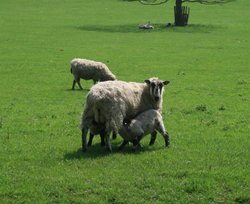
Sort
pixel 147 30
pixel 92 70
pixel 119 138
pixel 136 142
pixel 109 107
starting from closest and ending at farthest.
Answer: pixel 109 107 → pixel 136 142 → pixel 119 138 → pixel 92 70 → pixel 147 30

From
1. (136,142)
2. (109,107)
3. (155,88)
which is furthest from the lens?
(155,88)

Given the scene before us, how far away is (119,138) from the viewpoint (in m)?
15.2

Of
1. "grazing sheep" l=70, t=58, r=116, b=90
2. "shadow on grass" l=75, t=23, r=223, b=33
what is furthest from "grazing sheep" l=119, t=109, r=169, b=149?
"shadow on grass" l=75, t=23, r=223, b=33

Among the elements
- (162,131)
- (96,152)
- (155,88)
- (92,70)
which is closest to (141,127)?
(162,131)

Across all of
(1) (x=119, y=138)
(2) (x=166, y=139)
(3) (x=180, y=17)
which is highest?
(2) (x=166, y=139)

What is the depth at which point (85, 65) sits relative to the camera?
24.0 metres

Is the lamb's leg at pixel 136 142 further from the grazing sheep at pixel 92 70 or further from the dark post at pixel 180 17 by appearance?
the dark post at pixel 180 17

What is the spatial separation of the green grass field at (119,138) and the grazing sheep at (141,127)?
12.2 inches

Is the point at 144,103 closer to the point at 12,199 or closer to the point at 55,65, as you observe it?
the point at 12,199

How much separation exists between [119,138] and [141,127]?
1849 mm

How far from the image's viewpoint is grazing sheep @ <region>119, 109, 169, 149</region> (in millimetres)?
13391

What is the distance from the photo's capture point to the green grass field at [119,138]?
10.9 meters

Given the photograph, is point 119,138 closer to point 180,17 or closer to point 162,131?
point 162,131

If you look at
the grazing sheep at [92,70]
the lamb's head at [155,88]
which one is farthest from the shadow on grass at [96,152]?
the grazing sheep at [92,70]
